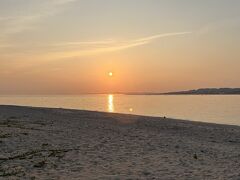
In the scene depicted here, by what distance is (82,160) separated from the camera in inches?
718

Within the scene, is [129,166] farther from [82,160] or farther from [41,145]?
[41,145]

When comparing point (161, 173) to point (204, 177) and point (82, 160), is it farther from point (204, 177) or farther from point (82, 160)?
point (82, 160)

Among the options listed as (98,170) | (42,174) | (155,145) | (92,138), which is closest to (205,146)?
(155,145)

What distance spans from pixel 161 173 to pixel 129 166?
1.86 m

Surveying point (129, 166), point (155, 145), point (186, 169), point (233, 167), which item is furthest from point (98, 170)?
point (155, 145)

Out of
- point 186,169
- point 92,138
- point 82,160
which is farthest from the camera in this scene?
point 92,138

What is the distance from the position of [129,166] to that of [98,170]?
163cm

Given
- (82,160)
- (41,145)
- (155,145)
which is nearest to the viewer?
(82,160)

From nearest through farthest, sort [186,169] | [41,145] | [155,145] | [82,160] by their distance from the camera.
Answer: [186,169]
[82,160]
[41,145]
[155,145]

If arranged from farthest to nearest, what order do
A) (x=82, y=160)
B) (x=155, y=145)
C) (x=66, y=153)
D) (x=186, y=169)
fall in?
(x=155, y=145) < (x=66, y=153) < (x=82, y=160) < (x=186, y=169)

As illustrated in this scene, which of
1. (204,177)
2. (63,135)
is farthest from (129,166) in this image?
→ (63,135)

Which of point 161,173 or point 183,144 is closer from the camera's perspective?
point 161,173

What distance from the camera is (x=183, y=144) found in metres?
25.2

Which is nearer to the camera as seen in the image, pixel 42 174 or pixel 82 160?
pixel 42 174
